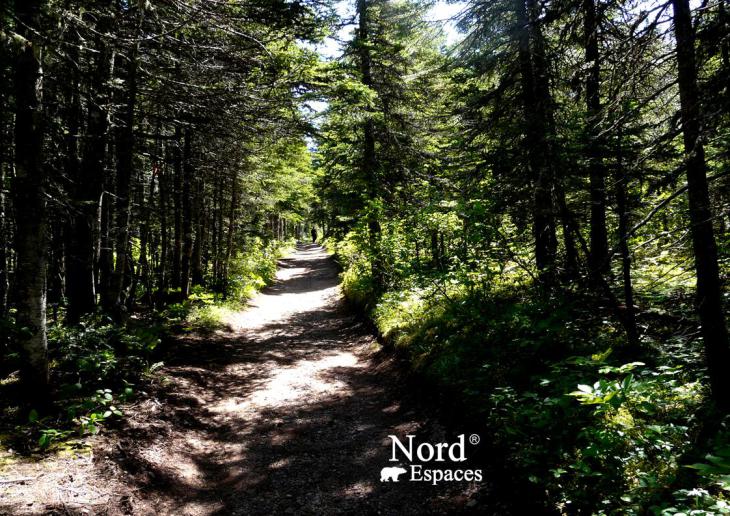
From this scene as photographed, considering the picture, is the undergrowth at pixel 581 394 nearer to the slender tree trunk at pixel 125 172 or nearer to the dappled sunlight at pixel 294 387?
the dappled sunlight at pixel 294 387

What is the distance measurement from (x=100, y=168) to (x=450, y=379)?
27.1 ft

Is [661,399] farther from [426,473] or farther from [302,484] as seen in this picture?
[302,484]

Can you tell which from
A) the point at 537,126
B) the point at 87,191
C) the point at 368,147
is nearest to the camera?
the point at 537,126

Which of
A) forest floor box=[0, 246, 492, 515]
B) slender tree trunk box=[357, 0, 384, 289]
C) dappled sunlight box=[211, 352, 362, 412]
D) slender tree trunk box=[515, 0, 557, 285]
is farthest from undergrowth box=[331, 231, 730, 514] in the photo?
slender tree trunk box=[357, 0, 384, 289]

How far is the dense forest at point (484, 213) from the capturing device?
3.97 metres

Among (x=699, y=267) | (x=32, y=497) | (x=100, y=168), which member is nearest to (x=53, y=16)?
(x=100, y=168)

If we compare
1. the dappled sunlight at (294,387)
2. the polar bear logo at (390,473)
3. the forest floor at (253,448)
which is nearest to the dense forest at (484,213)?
the forest floor at (253,448)

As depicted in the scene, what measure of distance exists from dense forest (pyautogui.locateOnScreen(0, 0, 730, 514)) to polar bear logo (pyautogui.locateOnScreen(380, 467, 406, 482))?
1.31 meters

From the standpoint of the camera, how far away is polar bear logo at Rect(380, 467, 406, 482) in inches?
211

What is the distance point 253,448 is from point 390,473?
2.28m

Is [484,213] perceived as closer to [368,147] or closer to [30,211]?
[30,211]

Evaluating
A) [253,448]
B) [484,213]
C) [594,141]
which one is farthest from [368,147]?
[253,448]

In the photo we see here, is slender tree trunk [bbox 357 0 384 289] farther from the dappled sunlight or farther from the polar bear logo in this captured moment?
the polar bear logo

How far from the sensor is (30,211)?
213 inches
